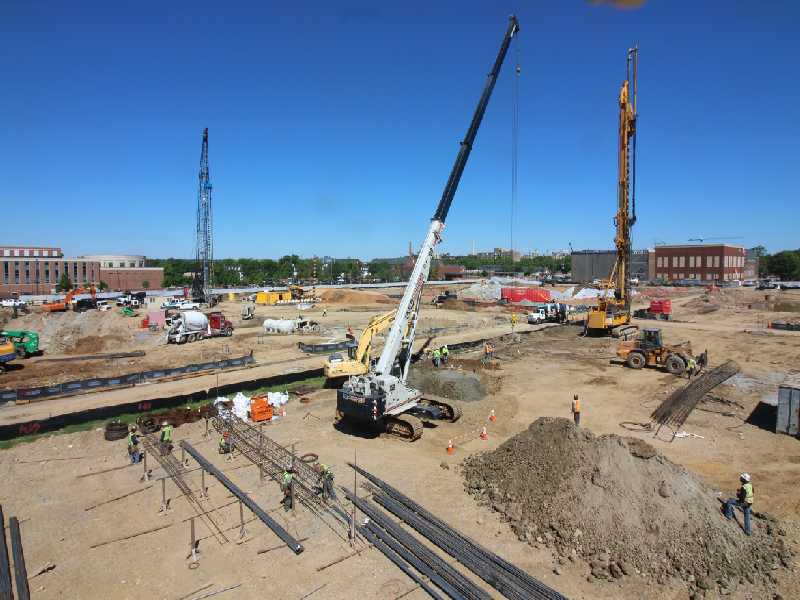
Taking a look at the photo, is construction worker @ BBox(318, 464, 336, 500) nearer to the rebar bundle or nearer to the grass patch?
the grass patch

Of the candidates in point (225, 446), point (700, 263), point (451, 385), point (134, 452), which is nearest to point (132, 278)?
point (451, 385)

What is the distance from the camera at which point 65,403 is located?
23328 mm

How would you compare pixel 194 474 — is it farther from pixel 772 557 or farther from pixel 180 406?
pixel 772 557

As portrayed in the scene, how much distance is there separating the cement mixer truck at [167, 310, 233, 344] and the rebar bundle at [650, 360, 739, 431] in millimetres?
34182

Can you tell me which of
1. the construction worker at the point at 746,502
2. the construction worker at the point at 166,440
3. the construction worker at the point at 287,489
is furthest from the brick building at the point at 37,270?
the construction worker at the point at 746,502

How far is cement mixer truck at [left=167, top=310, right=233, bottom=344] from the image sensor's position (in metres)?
39.2

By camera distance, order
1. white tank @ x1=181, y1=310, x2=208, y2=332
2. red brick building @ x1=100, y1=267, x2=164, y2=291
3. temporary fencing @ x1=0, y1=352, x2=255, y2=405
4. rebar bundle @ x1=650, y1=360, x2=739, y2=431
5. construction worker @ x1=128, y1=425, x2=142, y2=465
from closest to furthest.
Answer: construction worker @ x1=128, y1=425, x2=142, y2=465
rebar bundle @ x1=650, y1=360, x2=739, y2=431
temporary fencing @ x1=0, y1=352, x2=255, y2=405
white tank @ x1=181, y1=310, x2=208, y2=332
red brick building @ x1=100, y1=267, x2=164, y2=291

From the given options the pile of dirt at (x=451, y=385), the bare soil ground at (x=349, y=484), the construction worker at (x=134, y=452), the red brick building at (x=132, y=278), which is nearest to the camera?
the bare soil ground at (x=349, y=484)

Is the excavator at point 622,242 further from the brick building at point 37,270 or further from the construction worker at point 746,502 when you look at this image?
the brick building at point 37,270

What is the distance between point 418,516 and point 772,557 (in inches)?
310

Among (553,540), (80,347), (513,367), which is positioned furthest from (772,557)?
(80,347)

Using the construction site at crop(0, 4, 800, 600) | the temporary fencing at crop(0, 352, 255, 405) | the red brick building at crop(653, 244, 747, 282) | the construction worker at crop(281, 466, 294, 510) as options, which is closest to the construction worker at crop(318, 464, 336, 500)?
the construction site at crop(0, 4, 800, 600)

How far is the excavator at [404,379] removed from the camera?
17.7 m

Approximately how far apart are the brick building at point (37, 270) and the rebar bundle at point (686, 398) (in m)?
100
